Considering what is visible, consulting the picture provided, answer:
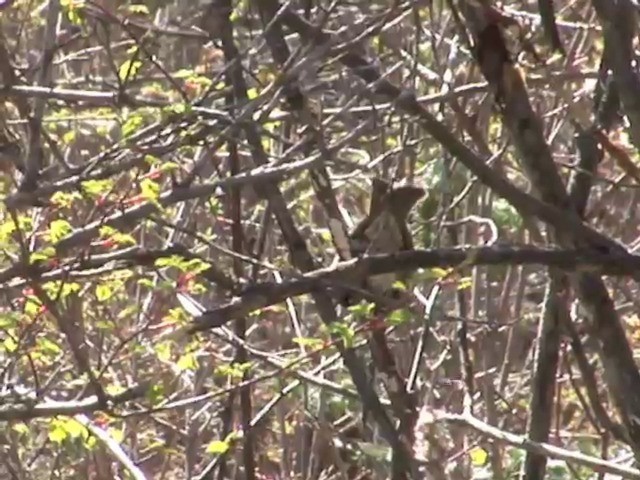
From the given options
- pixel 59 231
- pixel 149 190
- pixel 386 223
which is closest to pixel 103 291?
pixel 59 231

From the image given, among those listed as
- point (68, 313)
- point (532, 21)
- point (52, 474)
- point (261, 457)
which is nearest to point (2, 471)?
point (52, 474)

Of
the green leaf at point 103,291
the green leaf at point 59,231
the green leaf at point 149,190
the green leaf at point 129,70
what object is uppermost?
the green leaf at point 129,70

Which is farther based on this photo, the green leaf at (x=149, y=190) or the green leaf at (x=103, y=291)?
the green leaf at (x=103, y=291)

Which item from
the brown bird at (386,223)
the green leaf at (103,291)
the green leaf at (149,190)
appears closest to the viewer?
the green leaf at (149,190)

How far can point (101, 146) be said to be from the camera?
4.16 metres

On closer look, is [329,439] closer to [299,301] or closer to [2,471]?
[299,301]

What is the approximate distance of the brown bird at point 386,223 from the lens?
2615 millimetres

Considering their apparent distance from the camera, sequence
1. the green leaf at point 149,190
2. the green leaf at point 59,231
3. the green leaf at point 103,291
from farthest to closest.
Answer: the green leaf at point 103,291 → the green leaf at point 59,231 → the green leaf at point 149,190

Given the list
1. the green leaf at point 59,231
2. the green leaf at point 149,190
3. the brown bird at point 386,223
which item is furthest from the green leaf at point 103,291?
the brown bird at point 386,223

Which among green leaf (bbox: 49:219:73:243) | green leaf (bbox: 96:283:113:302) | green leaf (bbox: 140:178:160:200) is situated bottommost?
green leaf (bbox: 96:283:113:302)

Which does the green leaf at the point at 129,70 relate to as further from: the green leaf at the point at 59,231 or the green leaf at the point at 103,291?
the green leaf at the point at 103,291

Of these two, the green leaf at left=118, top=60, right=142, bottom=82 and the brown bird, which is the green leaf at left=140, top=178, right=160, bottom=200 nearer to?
the green leaf at left=118, top=60, right=142, bottom=82

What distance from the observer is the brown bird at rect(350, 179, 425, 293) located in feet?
8.58

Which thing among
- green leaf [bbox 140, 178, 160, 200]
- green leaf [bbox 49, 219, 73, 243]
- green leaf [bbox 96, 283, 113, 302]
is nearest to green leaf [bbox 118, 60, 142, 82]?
green leaf [bbox 140, 178, 160, 200]
